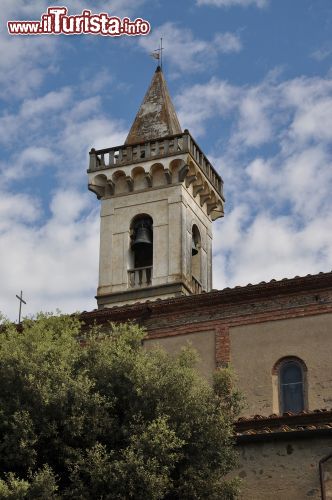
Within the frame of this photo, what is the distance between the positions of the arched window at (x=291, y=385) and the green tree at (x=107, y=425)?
5033 millimetres

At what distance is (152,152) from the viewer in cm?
3180

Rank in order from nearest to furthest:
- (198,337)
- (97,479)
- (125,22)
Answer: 1. (97,479)
2. (198,337)
3. (125,22)

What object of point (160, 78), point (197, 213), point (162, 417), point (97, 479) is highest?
point (160, 78)

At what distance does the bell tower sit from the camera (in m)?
29.7

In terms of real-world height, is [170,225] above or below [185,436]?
above

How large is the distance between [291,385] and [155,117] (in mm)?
14755

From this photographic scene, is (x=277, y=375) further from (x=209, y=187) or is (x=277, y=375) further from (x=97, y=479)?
(x=209, y=187)

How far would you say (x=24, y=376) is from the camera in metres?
15.7

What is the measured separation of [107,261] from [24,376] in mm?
15018

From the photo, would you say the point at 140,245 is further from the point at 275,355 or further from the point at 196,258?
the point at 275,355

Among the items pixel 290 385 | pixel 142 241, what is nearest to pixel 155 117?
pixel 142 241

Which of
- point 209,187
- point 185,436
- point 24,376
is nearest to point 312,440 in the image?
Result: point 185,436

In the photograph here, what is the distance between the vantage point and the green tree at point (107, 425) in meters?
14.7

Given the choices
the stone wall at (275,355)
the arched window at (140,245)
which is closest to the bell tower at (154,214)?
the arched window at (140,245)
